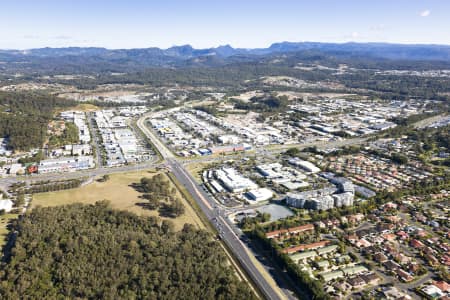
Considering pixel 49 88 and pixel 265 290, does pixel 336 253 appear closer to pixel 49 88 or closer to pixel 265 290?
pixel 265 290

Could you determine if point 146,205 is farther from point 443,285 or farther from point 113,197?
point 443,285

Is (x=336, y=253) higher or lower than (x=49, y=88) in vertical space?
lower

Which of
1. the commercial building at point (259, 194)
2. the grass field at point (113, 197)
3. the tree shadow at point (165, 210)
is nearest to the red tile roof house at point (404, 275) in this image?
Answer: the commercial building at point (259, 194)

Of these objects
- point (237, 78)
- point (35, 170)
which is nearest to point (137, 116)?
point (35, 170)

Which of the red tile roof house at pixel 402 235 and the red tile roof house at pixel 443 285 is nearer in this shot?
the red tile roof house at pixel 443 285

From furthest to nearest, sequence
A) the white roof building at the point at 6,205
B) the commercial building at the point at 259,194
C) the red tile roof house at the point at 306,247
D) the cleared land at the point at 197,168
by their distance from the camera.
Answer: the cleared land at the point at 197,168 < the commercial building at the point at 259,194 < the white roof building at the point at 6,205 < the red tile roof house at the point at 306,247

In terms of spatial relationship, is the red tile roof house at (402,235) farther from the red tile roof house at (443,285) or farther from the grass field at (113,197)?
the grass field at (113,197)

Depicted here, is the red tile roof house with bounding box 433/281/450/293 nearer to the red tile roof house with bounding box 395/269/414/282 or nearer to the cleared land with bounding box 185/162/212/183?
the red tile roof house with bounding box 395/269/414/282
